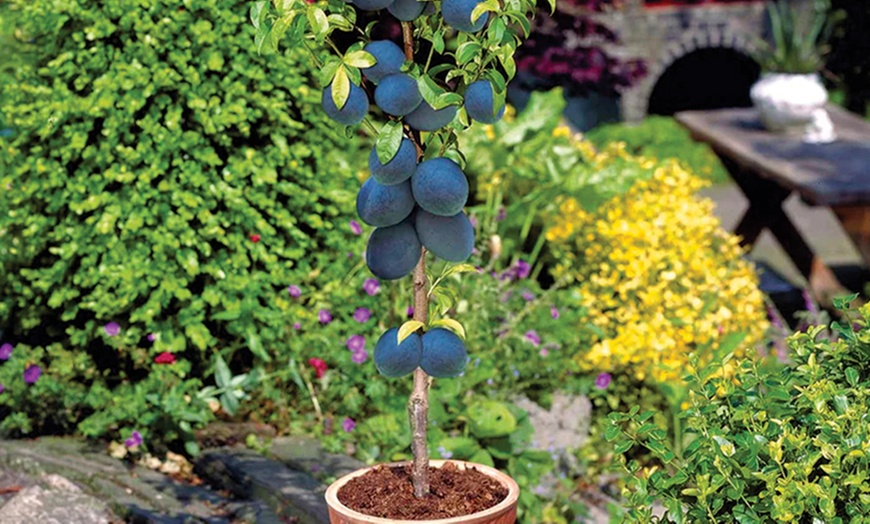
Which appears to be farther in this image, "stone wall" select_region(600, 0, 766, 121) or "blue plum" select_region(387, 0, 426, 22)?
"stone wall" select_region(600, 0, 766, 121)

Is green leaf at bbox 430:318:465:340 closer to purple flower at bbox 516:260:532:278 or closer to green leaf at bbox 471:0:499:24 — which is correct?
green leaf at bbox 471:0:499:24

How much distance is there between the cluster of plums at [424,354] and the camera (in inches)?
85.8

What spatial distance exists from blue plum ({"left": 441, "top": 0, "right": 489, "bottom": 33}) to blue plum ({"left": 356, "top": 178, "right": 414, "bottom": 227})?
11.1 inches

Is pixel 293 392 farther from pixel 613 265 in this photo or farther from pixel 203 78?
pixel 613 265

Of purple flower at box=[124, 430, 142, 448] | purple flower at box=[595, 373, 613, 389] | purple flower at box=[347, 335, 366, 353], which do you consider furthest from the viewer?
purple flower at box=[595, 373, 613, 389]

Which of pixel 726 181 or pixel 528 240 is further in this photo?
pixel 726 181

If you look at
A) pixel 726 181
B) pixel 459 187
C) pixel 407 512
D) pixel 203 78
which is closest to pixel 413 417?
pixel 407 512

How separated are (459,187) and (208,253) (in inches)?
66.6

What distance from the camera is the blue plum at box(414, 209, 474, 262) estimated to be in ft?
7.02

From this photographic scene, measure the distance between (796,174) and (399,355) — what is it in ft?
12.9

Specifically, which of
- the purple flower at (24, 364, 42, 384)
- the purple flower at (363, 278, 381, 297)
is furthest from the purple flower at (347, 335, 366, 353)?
the purple flower at (24, 364, 42, 384)

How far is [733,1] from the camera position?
46.3ft

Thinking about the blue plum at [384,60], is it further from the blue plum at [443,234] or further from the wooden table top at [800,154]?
the wooden table top at [800,154]

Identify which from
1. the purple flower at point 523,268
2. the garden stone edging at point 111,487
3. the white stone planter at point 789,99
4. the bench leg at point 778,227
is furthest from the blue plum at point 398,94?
the bench leg at point 778,227
